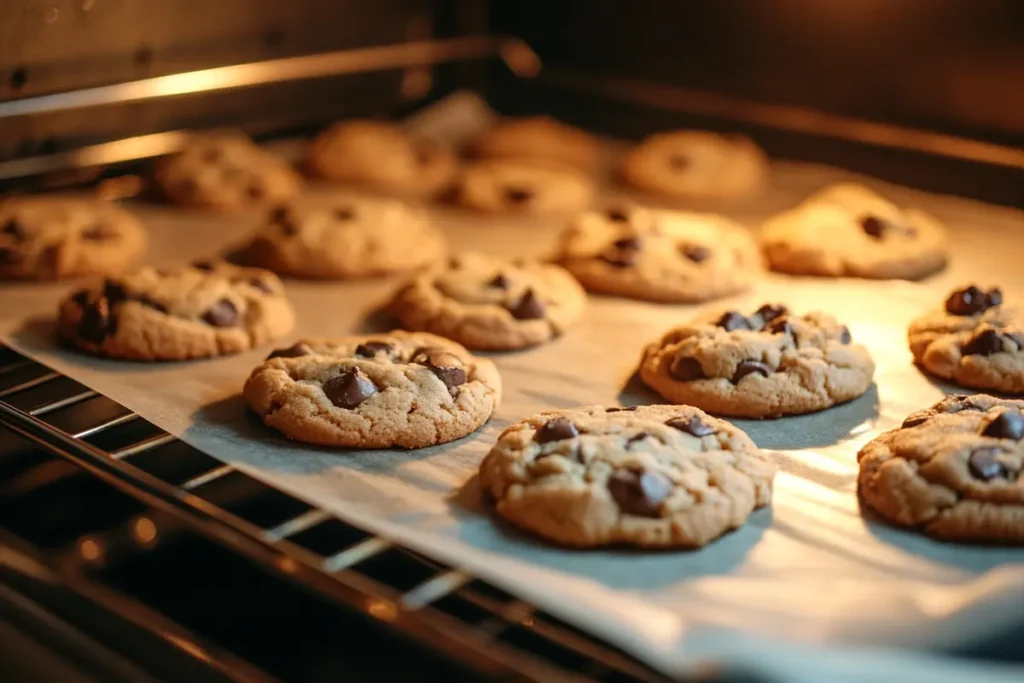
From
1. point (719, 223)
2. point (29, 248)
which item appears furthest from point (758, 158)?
point (29, 248)

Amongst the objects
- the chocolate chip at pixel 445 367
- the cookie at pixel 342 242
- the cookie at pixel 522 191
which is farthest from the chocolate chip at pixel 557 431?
the cookie at pixel 522 191

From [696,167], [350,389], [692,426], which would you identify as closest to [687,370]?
[692,426]

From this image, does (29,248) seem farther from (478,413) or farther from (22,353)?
(478,413)

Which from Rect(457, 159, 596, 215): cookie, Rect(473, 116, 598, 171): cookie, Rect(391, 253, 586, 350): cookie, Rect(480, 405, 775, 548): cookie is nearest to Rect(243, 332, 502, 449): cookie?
Rect(480, 405, 775, 548): cookie

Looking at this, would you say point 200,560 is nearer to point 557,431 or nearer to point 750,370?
point 557,431

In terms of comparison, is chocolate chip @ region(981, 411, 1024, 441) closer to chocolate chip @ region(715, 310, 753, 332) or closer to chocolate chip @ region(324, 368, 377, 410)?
chocolate chip @ region(715, 310, 753, 332)
